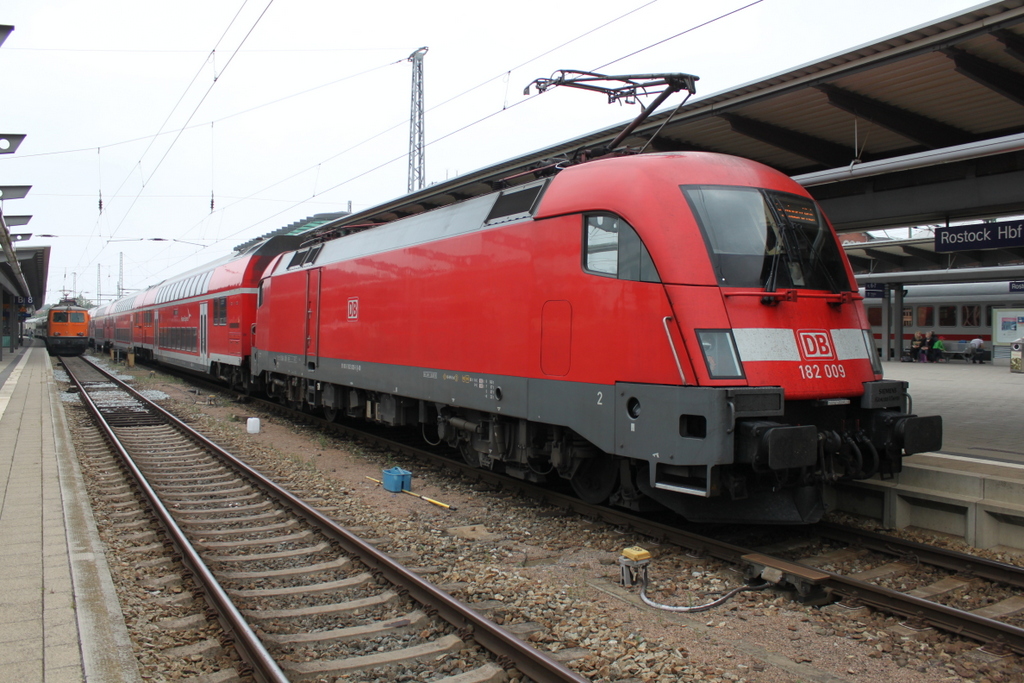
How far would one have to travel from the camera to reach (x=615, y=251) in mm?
6246

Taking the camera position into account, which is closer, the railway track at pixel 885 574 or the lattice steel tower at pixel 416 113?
the railway track at pixel 885 574

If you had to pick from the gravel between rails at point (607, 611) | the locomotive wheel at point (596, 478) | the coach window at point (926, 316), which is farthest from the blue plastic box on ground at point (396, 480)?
the coach window at point (926, 316)

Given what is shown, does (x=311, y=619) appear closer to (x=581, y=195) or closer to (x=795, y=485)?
(x=795, y=485)

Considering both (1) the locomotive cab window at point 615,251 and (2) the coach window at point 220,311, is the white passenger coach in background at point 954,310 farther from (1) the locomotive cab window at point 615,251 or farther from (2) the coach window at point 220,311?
(1) the locomotive cab window at point 615,251

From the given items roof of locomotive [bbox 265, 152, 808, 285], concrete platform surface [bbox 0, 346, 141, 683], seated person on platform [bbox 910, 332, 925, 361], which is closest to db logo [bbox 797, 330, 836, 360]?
roof of locomotive [bbox 265, 152, 808, 285]

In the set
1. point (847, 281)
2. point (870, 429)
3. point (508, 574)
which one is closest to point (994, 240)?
point (847, 281)

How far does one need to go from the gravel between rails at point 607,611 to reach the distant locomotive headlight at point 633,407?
123cm

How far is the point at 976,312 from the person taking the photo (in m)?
27.8

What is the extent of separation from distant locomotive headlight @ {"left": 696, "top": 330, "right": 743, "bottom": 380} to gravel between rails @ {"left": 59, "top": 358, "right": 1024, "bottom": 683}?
1565 millimetres

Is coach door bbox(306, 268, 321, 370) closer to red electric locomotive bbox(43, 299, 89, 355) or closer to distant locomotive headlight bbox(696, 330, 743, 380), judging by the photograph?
distant locomotive headlight bbox(696, 330, 743, 380)

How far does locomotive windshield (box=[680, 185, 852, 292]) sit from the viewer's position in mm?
5957

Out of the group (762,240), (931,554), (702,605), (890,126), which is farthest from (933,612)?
(890,126)

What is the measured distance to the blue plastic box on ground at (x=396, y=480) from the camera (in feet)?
28.7

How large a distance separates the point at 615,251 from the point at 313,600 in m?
3.63
